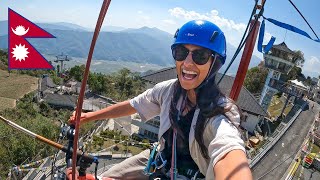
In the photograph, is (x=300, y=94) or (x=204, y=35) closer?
(x=204, y=35)

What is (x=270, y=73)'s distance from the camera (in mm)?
42312

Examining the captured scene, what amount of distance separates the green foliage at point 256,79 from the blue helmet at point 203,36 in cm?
4916

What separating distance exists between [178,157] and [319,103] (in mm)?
58555

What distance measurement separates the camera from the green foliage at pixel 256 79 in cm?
4951

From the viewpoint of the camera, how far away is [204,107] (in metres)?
2.81

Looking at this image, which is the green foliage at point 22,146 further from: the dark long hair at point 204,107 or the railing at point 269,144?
the dark long hair at point 204,107

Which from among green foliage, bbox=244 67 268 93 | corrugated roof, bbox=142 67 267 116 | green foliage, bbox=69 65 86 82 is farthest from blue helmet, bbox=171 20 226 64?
green foliage, bbox=69 65 86 82

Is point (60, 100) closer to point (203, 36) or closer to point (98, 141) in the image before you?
point (98, 141)

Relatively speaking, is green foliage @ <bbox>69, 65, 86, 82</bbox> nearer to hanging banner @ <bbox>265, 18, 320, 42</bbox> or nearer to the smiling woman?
the smiling woman

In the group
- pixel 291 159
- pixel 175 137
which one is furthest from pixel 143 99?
pixel 291 159

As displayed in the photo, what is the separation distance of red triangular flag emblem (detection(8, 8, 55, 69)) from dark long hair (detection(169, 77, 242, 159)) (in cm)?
398

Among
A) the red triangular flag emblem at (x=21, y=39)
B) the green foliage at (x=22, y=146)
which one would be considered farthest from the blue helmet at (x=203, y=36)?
the green foliage at (x=22, y=146)

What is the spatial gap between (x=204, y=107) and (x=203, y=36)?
2.47 feet

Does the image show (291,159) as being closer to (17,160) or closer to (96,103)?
(17,160)
